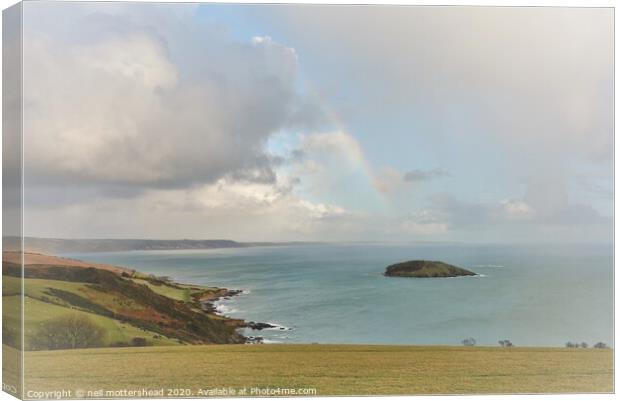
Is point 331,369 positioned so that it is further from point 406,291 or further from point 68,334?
point 68,334

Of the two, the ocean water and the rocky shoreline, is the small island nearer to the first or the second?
the ocean water

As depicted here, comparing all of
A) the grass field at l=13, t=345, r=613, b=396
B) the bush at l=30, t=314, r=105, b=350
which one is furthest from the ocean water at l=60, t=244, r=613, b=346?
the bush at l=30, t=314, r=105, b=350

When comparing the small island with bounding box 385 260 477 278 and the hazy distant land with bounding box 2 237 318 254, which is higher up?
the hazy distant land with bounding box 2 237 318 254

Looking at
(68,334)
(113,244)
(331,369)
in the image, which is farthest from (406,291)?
(68,334)

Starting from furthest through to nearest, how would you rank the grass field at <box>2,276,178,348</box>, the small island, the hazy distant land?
the small island → the hazy distant land → the grass field at <box>2,276,178,348</box>

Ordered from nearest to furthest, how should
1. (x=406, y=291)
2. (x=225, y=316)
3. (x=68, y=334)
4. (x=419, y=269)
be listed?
(x=68, y=334)
(x=225, y=316)
(x=406, y=291)
(x=419, y=269)

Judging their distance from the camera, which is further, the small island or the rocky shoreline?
the small island

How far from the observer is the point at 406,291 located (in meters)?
14.7

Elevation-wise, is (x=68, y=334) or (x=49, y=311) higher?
(x=49, y=311)

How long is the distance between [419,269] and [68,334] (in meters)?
5.72

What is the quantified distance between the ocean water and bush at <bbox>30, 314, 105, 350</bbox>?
1.07 metres

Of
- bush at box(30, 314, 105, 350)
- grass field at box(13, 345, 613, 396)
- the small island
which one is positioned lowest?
grass field at box(13, 345, 613, 396)

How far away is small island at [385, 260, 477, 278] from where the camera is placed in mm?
14883

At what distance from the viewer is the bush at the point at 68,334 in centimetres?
1379
